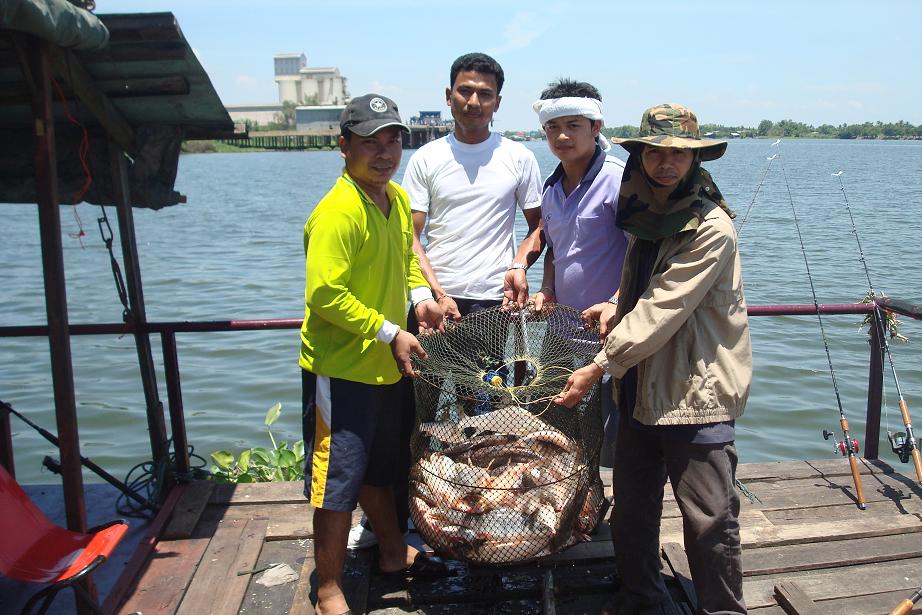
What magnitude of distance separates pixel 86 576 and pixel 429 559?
1.41 meters

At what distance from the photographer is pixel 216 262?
1902cm

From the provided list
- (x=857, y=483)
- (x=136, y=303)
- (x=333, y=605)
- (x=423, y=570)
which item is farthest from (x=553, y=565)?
(x=136, y=303)

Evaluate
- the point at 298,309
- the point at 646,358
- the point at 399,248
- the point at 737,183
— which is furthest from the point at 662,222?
the point at 737,183

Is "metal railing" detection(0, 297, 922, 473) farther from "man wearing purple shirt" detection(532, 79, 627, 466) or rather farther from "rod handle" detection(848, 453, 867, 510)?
"man wearing purple shirt" detection(532, 79, 627, 466)

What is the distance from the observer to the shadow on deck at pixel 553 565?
3.39 m

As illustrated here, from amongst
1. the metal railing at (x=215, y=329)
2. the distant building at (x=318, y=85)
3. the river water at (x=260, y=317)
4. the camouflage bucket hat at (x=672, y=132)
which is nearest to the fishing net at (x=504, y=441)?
the camouflage bucket hat at (x=672, y=132)

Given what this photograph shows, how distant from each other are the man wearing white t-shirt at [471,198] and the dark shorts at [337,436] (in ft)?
2.25

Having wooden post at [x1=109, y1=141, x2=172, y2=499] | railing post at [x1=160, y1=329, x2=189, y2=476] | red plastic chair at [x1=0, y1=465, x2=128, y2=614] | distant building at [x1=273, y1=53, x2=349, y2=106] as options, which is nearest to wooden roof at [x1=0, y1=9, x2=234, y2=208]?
wooden post at [x1=109, y1=141, x2=172, y2=499]

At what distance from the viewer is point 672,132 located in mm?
2801

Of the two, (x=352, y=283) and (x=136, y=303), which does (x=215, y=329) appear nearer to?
(x=136, y=303)

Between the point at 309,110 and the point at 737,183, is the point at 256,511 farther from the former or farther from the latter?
the point at 309,110

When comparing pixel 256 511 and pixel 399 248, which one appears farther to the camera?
pixel 256 511

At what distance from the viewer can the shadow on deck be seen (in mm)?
3389

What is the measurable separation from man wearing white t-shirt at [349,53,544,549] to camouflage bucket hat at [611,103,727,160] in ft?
3.64
